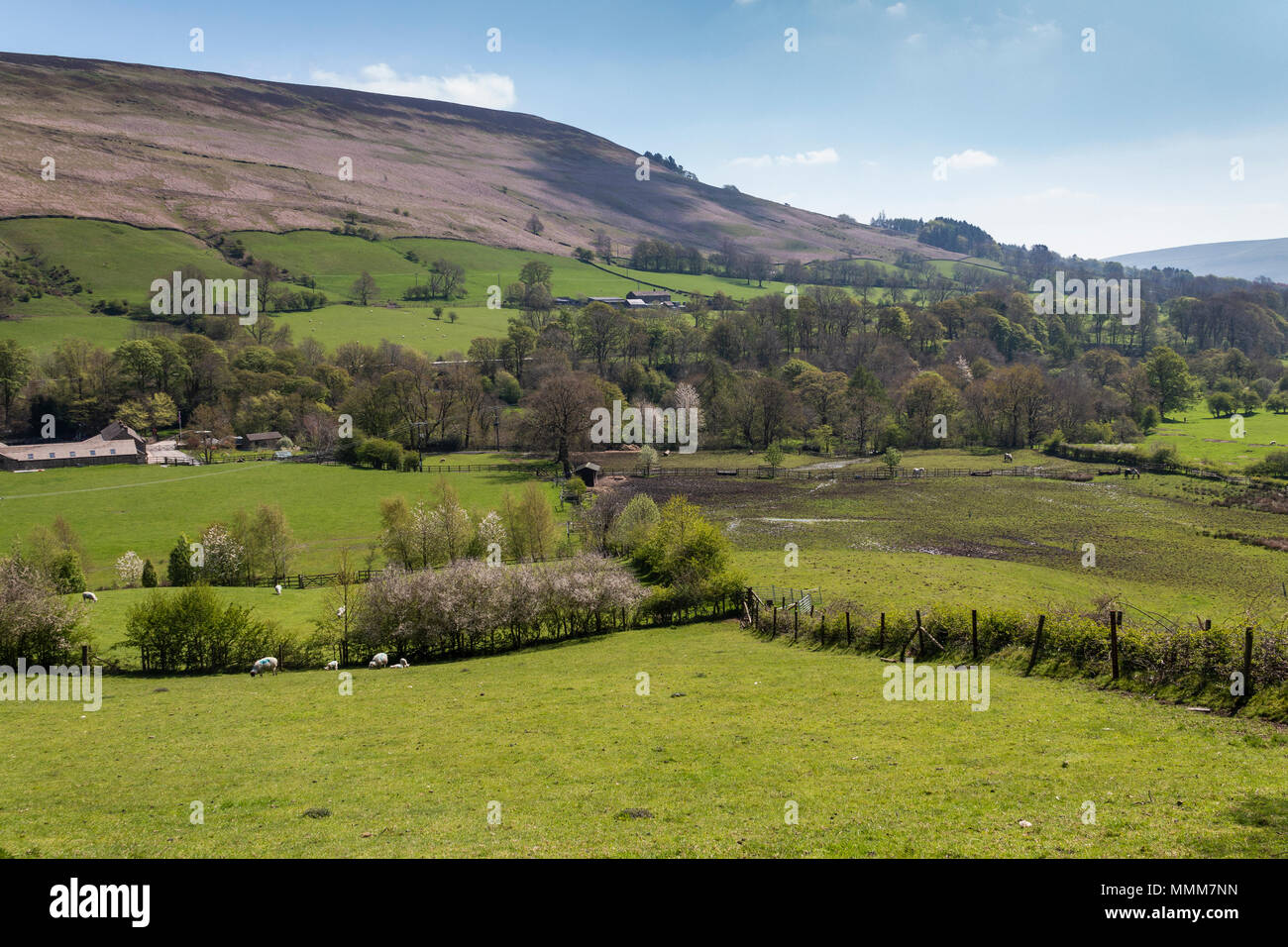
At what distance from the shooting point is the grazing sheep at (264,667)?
35219mm

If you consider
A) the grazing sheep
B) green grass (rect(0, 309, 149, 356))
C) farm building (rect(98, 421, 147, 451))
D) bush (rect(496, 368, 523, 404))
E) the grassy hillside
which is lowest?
the grazing sheep

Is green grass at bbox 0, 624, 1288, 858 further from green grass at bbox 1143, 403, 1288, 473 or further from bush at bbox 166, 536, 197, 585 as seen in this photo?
green grass at bbox 1143, 403, 1288, 473

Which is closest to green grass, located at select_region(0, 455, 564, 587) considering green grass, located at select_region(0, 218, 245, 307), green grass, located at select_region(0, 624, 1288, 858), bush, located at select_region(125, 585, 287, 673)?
bush, located at select_region(125, 585, 287, 673)

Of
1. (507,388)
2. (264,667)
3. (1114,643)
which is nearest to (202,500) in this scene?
(264,667)

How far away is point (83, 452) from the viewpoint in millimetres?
86438

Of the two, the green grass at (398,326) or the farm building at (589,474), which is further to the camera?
the green grass at (398,326)

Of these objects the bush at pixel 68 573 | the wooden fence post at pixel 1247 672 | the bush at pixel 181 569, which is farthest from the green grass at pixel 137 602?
→ the wooden fence post at pixel 1247 672

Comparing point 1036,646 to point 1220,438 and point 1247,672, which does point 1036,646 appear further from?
point 1220,438

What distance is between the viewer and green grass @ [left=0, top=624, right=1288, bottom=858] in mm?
12156

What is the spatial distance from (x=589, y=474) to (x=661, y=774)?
73.0 meters

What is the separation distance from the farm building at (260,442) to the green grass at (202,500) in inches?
547

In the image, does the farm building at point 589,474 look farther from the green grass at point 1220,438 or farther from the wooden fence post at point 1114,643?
the green grass at point 1220,438

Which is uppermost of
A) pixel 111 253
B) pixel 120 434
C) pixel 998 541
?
pixel 111 253

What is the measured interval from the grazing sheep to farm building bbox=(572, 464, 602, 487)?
5367 centimetres
